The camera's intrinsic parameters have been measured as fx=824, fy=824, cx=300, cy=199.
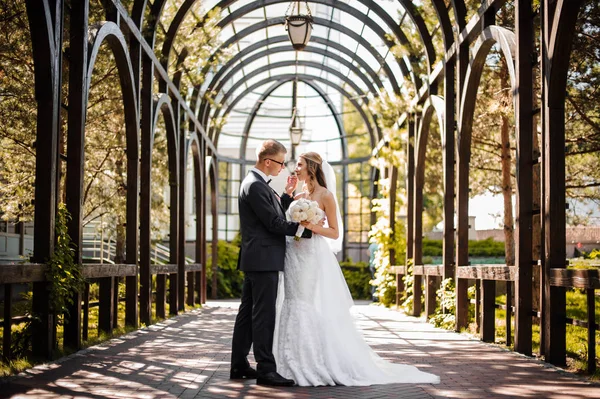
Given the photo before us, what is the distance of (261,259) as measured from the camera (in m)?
5.86

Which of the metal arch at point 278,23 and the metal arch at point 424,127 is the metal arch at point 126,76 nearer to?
the metal arch at point 424,127

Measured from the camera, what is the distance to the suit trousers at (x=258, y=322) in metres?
5.77

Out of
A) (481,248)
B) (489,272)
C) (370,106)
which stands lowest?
(489,272)

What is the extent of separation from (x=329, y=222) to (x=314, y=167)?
464 millimetres

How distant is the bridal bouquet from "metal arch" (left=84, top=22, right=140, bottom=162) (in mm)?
3280

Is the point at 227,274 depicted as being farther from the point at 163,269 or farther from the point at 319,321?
the point at 319,321

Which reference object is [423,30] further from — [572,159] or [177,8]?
[177,8]

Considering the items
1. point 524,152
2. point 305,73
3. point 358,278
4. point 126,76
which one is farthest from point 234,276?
point 524,152

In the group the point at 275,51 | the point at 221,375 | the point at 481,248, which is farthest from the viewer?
the point at 481,248

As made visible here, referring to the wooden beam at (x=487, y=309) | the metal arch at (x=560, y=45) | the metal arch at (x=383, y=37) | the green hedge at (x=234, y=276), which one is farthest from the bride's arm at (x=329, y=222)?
the green hedge at (x=234, y=276)

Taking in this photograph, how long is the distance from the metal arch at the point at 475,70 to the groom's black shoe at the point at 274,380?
406 cm

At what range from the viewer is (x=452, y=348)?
8.52 meters

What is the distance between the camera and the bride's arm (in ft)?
Answer: 20.4

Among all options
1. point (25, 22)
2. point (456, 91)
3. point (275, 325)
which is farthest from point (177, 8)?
point (275, 325)
